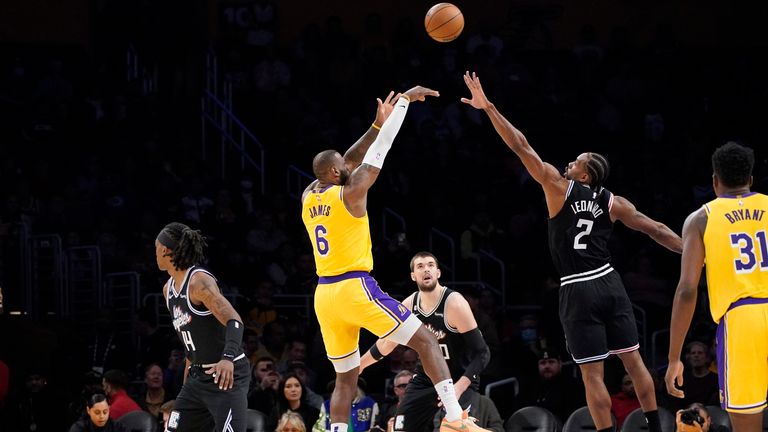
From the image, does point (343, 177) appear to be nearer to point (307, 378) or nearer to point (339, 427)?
point (339, 427)

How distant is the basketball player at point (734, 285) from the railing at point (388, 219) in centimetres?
919

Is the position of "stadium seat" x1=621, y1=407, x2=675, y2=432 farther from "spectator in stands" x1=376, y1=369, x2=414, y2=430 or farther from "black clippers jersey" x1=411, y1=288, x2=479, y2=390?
"spectator in stands" x1=376, y1=369, x2=414, y2=430

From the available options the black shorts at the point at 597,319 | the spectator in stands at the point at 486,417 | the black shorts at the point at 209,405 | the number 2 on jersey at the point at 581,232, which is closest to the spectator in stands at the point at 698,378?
the spectator in stands at the point at 486,417

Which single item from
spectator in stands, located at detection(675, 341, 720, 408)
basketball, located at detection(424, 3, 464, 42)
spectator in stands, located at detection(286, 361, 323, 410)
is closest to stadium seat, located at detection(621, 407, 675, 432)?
spectator in stands, located at detection(675, 341, 720, 408)

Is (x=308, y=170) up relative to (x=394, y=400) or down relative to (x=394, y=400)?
up

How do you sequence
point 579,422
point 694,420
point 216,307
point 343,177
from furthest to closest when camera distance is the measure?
point 579,422, point 694,420, point 343,177, point 216,307

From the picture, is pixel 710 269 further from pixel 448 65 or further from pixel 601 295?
pixel 448 65

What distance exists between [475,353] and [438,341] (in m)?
0.38

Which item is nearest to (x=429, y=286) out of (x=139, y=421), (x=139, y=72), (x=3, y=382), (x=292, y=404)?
(x=292, y=404)

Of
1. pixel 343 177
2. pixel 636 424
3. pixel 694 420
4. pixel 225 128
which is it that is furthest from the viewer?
pixel 225 128

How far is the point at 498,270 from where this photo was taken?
634 inches

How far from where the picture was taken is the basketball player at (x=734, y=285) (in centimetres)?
622

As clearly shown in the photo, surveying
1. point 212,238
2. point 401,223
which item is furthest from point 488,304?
point 212,238

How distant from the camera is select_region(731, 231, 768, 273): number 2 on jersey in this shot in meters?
6.38
